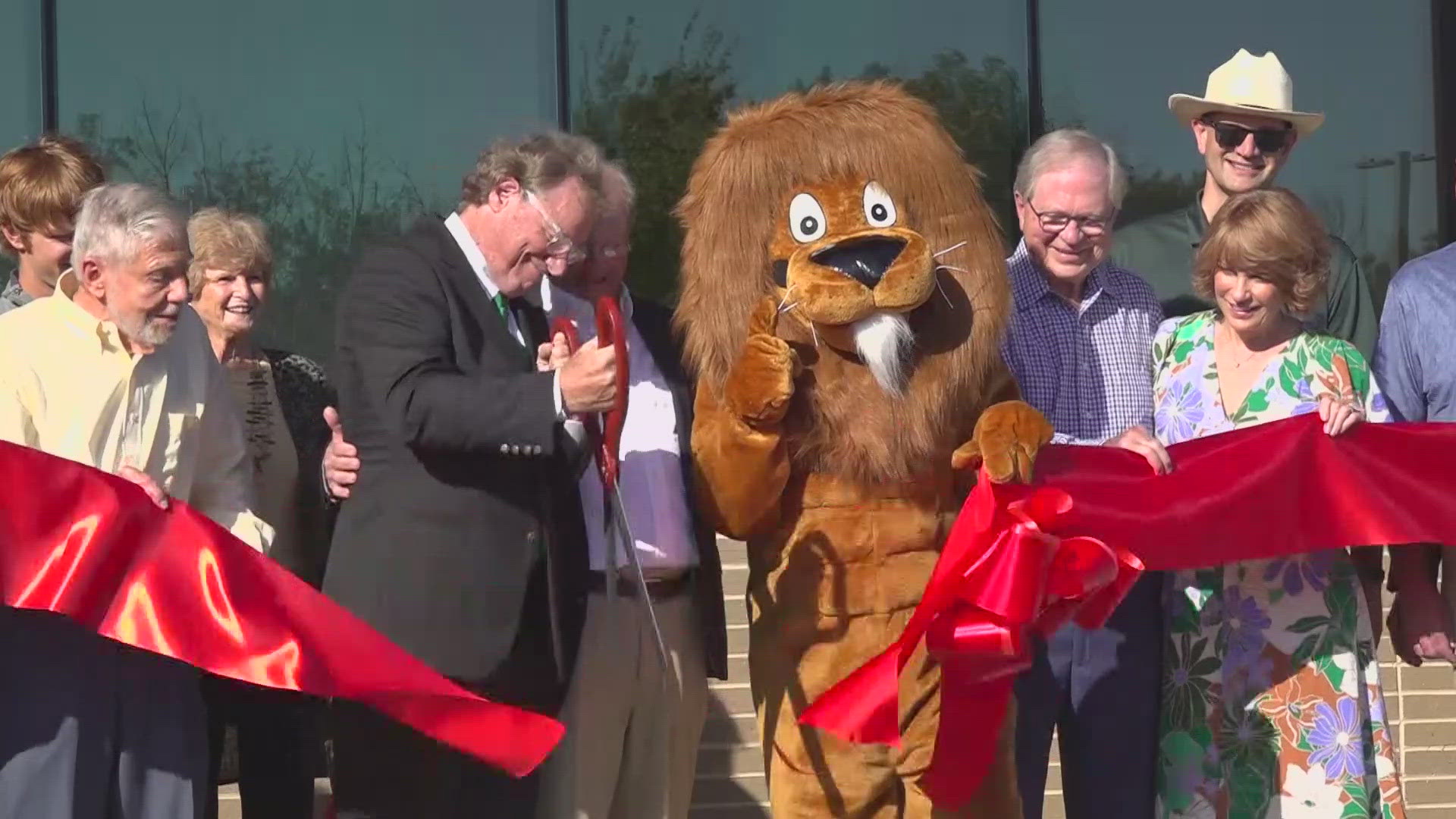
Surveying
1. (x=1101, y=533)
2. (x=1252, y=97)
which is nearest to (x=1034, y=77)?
(x=1252, y=97)

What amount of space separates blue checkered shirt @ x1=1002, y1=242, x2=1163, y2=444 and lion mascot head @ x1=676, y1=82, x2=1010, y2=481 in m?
0.33

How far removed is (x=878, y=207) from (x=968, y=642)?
955 mm

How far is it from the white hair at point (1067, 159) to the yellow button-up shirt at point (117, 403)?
77.8 inches

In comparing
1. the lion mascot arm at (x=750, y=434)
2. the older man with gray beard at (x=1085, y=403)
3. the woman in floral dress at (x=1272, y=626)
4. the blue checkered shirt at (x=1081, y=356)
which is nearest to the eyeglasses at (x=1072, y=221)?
the older man with gray beard at (x=1085, y=403)

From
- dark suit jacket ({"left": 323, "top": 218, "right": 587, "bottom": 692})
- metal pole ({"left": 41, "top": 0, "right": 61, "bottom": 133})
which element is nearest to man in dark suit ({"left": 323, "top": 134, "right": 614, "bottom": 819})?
dark suit jacket ({"left": 323, "top": 218, "right": 587, "bottom": 692})

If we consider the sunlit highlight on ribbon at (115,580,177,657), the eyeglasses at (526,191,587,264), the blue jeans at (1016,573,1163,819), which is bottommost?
the blue jeans at (1016,573,1163,819)

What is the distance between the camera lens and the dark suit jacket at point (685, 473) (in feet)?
15.2

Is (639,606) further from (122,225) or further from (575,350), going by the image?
(122,225)

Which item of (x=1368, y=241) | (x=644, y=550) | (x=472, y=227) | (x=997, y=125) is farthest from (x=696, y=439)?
(x=1368, y=241)

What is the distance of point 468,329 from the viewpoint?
169 inches

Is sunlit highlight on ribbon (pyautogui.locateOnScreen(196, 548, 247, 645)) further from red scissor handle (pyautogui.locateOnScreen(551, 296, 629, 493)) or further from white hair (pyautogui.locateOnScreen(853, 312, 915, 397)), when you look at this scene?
white hair (pyautogui.locateOnScreen(853, 312, 915, 397))

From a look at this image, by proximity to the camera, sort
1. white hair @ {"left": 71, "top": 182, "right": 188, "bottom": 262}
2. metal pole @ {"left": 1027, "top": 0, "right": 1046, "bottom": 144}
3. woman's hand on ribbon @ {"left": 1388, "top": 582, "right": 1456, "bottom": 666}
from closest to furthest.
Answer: white hair @ {"left": 71, "top": 182, "right": 188, "bottom": 262} → woman's hand on ribbon @ {"left": 1388, "top": 582, "right": 1456, "bottom": 666} → metal pole @ {"left": 1027, "top": 0, "right": 1046, "bottom": 144}

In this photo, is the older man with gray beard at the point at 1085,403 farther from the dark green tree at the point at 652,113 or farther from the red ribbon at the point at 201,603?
the dark green tree at the point at 652,113

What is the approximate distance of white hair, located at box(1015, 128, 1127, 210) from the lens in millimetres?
4730
